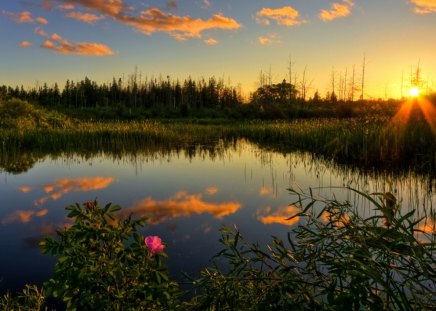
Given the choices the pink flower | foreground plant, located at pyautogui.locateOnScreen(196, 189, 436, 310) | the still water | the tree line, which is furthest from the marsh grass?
the tree line

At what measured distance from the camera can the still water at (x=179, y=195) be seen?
19.3ft

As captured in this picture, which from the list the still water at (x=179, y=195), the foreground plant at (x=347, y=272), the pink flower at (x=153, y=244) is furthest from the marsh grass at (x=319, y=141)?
the pink flower at (x=153, y=244)

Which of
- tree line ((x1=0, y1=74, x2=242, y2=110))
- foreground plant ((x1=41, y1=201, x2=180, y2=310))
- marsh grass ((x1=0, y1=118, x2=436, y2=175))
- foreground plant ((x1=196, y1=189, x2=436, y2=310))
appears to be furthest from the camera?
tree line ((x1=0, y1=74, x2=242, y2=110))

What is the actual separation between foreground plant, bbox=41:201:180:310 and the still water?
5.84 feet

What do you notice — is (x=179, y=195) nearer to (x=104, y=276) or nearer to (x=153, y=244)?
(x=104, y=276)

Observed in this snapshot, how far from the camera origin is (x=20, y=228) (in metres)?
6.95

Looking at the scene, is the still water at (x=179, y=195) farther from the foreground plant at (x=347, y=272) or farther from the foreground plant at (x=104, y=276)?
the foreground plant at (x=104, y=276)

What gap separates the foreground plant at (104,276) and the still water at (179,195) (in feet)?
5.84

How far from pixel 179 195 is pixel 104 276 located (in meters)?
6.88

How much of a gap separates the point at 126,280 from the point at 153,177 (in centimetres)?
935

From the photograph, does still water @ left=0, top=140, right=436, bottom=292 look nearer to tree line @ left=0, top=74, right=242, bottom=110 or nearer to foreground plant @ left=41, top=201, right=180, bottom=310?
foreground plant @ left=41, top=201, right=180, bottom=310

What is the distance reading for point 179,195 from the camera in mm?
9688

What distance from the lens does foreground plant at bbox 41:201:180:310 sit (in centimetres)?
270

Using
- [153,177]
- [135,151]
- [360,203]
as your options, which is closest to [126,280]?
[360,203]
